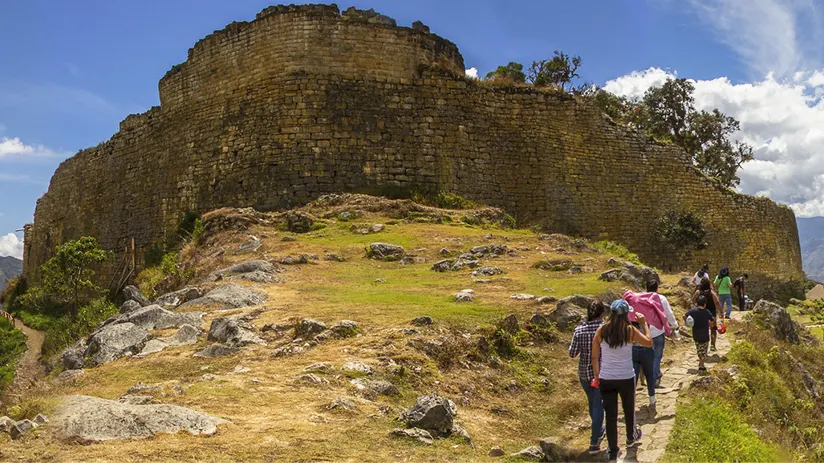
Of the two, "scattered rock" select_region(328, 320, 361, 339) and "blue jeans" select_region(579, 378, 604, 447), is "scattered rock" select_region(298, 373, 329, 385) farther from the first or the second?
"blue jeans" select_region(579, 378, 604, 447)

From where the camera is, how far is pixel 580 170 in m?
23.7

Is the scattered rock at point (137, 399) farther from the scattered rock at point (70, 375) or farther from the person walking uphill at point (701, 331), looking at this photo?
the person walking uphill at point (701, 331)

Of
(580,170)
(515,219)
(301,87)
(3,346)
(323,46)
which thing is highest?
(323,46)

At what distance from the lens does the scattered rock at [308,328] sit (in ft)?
28.6

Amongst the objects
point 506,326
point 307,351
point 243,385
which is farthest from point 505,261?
point 243,385

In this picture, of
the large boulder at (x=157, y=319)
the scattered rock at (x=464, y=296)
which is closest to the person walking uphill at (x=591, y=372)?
the scattered rock at (x=464, y=296)

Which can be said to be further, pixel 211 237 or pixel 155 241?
pixel 155 241

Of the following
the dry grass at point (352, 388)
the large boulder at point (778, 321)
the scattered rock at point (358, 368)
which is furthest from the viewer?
the large boulder at point (778, 321)

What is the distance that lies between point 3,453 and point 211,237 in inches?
513

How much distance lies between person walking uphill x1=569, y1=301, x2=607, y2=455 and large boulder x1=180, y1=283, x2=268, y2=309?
222 inches

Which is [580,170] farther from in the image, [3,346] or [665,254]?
[3,346]

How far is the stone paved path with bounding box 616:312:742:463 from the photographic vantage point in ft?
20.4

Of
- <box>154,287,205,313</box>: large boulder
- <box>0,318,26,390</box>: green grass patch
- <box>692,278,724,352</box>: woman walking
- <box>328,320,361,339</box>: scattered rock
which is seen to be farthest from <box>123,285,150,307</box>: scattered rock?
<box>692,278,724,352</box>: woman walking

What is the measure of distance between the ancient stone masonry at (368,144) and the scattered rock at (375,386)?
42.0 feet
